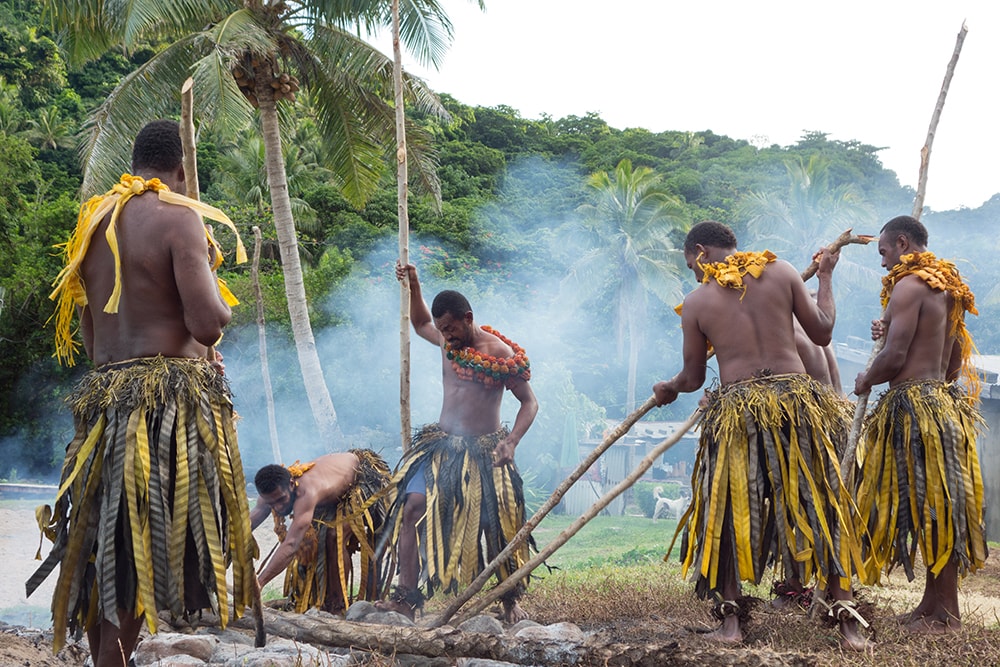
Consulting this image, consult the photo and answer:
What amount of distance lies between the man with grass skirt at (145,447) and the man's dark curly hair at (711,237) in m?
2.26

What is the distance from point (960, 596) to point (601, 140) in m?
33.7

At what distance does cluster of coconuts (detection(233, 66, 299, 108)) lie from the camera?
11.4 m

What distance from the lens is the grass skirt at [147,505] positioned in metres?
3.13

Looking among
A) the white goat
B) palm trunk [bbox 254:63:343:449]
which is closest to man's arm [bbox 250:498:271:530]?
palm trunk [bbox 254:63:343:449]

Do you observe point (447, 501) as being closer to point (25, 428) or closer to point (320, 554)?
point (320, 554)

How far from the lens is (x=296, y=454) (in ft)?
62.9

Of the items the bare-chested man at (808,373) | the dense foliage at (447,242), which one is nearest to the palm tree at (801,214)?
the dense foliage at (447,242)

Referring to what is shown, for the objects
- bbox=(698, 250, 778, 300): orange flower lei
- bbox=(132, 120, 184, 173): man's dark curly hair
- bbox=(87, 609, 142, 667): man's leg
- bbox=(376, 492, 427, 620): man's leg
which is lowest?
bbox=(376, 492, 427, 620): man's leg

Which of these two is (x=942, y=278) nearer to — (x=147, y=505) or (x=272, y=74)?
(x=147, y=505)

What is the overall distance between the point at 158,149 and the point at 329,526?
3.23m

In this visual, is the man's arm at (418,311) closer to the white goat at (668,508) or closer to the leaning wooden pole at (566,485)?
the leaning wooden pole at (566,485)

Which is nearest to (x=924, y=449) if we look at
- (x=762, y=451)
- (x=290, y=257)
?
(x=762, y=451)

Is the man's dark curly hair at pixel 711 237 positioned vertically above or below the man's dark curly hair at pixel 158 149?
below

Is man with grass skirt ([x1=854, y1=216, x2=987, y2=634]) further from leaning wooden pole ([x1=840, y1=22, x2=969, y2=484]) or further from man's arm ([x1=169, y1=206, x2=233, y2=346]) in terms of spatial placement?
man's arm ([x1=169, y1=206, x2=233, y2=346])
